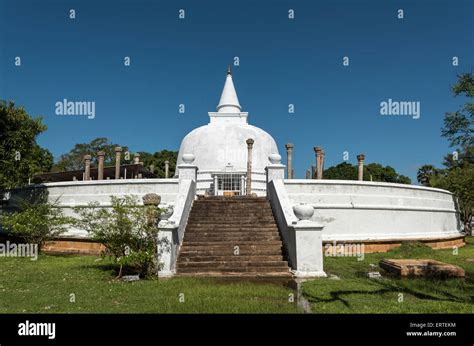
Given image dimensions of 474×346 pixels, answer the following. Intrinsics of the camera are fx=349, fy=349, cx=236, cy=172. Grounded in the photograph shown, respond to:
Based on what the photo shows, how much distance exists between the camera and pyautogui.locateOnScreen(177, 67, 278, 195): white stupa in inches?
770

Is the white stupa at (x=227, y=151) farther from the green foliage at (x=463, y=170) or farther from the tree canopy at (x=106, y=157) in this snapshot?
the tree canopy at (x=106, y=157)

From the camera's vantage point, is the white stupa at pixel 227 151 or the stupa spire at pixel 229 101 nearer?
the white stupa at pixel 227 151

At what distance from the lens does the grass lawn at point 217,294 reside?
5848 mm

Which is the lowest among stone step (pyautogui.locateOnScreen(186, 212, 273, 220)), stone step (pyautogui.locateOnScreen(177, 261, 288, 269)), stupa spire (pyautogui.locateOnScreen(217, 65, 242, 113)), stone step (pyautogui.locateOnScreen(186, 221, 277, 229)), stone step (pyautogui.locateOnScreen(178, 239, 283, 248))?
stone step (pyautogui.locateOnScreen(177, 261, 288, 269))

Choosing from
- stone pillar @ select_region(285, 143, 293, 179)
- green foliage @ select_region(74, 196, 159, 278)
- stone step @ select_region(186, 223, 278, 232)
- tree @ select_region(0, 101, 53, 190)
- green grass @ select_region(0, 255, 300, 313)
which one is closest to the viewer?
green grass @ select_region(0, 255, 300, 313)

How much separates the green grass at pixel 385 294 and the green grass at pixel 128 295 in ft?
2.32

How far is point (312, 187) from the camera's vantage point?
48.2 feet

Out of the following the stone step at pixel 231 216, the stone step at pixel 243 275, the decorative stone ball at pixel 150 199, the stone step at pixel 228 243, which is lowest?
the stone step at pixel 243 275

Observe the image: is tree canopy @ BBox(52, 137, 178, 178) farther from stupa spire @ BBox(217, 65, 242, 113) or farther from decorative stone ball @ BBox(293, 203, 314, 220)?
decorative stone ball @ BBox(293, 203, 314, 220)

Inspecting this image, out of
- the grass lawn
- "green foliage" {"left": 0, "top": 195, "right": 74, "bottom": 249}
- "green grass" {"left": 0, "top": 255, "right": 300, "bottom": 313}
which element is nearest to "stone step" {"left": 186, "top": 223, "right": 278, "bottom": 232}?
the grass lawn

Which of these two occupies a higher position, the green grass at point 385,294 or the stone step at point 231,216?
the stone step at point 231,216

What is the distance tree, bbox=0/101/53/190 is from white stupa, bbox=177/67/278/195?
8565 mm

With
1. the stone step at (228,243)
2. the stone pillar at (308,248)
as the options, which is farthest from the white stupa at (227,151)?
the stone pillar at (308,248)
